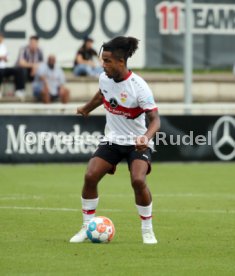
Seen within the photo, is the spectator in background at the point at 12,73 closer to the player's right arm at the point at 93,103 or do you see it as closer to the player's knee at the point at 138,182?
the player's right arm at the point at 93,103

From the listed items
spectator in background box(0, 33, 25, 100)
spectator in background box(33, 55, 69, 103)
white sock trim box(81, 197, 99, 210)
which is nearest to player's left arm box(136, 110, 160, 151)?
white sock trim box(81, 197, 99, 210)

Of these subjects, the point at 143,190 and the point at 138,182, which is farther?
the point at 143,190

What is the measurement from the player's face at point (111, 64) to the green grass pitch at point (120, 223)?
1.77 metres

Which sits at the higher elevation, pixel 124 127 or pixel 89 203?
pixel 124 127

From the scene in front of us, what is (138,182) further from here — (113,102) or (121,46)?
(121,46)

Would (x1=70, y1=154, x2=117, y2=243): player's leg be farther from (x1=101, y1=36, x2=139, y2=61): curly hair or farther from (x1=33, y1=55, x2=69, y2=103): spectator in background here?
(x1=33, y1=55, x2=69, y2=103): spectator in background

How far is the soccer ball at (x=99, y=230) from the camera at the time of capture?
11.1 m

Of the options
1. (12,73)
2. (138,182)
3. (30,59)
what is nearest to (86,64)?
(30,59)

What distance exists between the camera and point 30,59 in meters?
26.0

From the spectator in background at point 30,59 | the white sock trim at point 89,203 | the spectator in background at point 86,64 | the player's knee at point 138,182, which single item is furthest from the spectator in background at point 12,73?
the player's knee at point 138,182

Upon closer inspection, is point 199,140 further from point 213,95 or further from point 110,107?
point 110,107

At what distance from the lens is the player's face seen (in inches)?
428

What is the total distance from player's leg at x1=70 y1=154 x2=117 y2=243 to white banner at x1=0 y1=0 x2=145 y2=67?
16347mm

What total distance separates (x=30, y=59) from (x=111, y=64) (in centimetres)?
1532
